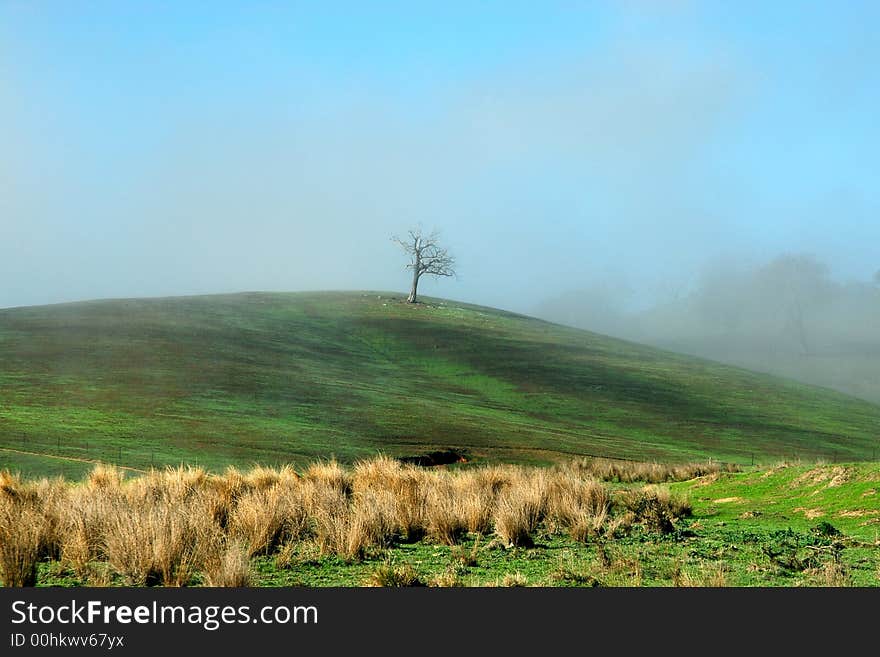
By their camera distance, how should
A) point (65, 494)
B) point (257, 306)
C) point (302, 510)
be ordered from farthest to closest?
point (257, 306)
point (65, 494)
point (302, 510)

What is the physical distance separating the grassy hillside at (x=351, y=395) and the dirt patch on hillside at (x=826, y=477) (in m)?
13.7

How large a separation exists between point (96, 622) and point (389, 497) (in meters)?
7.40

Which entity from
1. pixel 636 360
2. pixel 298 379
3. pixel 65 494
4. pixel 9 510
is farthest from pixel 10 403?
pixel 636 360

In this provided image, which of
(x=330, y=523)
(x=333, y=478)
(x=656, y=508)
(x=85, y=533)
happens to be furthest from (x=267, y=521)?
(x=656, y=508)

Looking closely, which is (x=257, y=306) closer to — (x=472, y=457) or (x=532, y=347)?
(x=532, y=347)

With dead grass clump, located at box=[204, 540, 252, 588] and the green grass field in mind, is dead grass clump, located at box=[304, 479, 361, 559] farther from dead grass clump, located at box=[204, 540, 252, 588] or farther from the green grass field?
Result: dead grass clump, located at box=[204, 540, 252, 588]

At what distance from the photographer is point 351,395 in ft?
157

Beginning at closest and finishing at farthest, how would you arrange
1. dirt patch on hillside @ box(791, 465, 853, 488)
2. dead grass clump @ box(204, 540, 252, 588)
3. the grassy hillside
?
1. dead grass clump @ box(204, 540, 252, 588)
2. dirt patch on hillside @ box(791, 465, 853, 488)
3. the grassy hillside

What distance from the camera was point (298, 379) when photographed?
51.2 meters

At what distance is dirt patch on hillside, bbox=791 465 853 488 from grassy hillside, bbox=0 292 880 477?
1372 centimetres

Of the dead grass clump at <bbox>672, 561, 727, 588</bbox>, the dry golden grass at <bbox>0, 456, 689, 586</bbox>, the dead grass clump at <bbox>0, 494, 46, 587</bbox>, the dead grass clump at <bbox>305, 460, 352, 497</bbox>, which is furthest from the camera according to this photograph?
the dead grass clump at <bbox>305, 460, 352, 497</bbox>

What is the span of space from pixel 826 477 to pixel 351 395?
103 ft

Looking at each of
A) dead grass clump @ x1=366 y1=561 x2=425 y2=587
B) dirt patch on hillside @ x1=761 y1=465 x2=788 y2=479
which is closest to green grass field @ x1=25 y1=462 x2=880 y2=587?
dead grass clump @ x1=366 y1=561 x2=425 y2=587

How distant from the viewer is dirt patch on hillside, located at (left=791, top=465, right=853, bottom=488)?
62.4 feet
